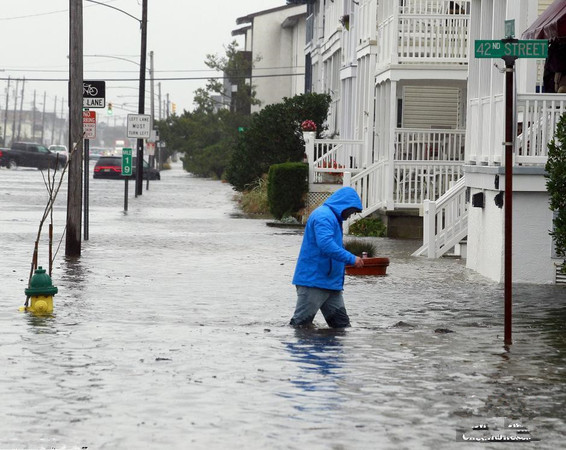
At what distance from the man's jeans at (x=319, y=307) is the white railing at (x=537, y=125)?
5673 millimetres

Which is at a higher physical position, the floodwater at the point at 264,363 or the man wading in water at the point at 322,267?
the man wading in water at the point at 322,267

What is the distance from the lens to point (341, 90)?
44.0 meters

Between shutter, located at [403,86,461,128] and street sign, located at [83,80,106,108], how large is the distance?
1471 cm

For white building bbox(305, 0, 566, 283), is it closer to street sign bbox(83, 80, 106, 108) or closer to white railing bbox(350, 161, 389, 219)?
white railing bbox(350, 161, 389, 219)

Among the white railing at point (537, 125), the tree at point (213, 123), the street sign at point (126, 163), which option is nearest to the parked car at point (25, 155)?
the tree at point (213, 123)

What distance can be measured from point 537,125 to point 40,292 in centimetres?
742

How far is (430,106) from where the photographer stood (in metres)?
36.8

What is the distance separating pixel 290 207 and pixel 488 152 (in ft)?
47.7

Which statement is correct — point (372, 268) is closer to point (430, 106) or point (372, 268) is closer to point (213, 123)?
point (430, 106)

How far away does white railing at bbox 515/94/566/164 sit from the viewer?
17781 millimetres

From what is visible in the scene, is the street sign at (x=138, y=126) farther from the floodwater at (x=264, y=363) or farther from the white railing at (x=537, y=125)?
the white railing at (x=537, y=125)

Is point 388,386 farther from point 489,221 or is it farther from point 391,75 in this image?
point 391,75

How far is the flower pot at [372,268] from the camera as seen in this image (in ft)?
60.9

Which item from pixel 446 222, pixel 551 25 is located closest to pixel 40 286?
pixel 551 25
